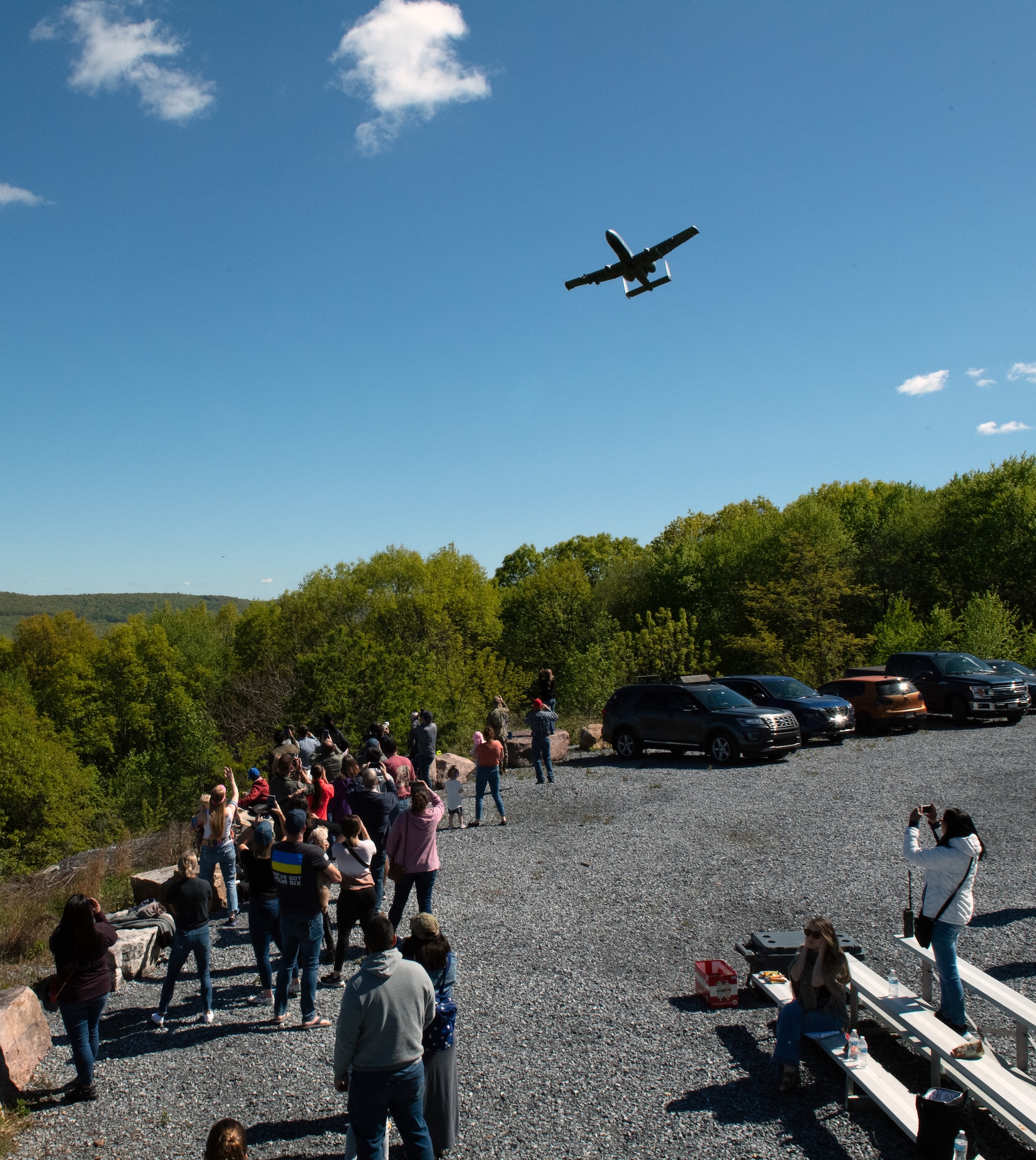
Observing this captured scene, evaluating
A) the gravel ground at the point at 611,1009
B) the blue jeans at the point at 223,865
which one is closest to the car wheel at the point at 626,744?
the gravel ground at the point at 611,1009

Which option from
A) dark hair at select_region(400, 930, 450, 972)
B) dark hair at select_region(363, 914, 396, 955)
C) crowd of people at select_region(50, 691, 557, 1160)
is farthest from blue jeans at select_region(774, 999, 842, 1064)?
dark hair at select_region(363, 914, 396, 955)

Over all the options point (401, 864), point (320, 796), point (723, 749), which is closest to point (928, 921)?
point (401, 864)

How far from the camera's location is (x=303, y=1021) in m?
7.03

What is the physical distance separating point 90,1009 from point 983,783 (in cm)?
1490

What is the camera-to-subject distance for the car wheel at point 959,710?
2203 cm

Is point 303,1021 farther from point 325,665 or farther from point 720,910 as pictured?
point 325,665

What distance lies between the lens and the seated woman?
18.6ft

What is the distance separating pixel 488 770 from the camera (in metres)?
13.8

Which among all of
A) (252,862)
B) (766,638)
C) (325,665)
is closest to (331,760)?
(252,862)

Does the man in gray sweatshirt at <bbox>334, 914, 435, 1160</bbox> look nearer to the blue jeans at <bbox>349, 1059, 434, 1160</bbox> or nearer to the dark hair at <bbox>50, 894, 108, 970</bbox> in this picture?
the blue jeans at <bbox>349, 1059, 434, 1160</bbox>

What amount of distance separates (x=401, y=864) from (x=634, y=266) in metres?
11.5

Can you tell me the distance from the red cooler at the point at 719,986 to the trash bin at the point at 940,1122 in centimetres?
234

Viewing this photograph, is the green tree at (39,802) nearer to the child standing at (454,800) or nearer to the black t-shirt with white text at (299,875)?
the child standing at (454,800)

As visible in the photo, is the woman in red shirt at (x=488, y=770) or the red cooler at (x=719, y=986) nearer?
the red cooler at (x=719, y=986)
